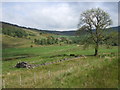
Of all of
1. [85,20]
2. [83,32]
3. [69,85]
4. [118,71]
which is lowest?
[69,85]

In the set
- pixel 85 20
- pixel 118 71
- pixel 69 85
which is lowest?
pixel 69 85

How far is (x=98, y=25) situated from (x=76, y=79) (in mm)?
47075

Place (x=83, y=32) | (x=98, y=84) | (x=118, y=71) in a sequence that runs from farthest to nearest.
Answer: (x=83, y=32) → (x=118, y=71) → (x=98, y=84)

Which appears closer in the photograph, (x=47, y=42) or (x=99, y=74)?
(x=99, y=74)

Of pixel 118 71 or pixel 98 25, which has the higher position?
pixel 98 25

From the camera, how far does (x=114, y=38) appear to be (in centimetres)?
5188

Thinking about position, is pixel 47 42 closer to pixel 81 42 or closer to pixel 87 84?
pixel 81 42

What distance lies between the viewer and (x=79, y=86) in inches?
307

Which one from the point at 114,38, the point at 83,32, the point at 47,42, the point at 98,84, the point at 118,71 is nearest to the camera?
the point at 98,84

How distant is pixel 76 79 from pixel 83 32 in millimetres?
47472

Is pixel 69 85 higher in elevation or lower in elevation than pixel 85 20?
lower

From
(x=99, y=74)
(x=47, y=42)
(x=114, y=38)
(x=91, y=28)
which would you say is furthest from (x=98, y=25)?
(x=47, y=42)

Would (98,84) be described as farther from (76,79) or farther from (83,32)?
(83,32)

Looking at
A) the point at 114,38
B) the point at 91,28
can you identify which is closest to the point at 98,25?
the point at 91,28
